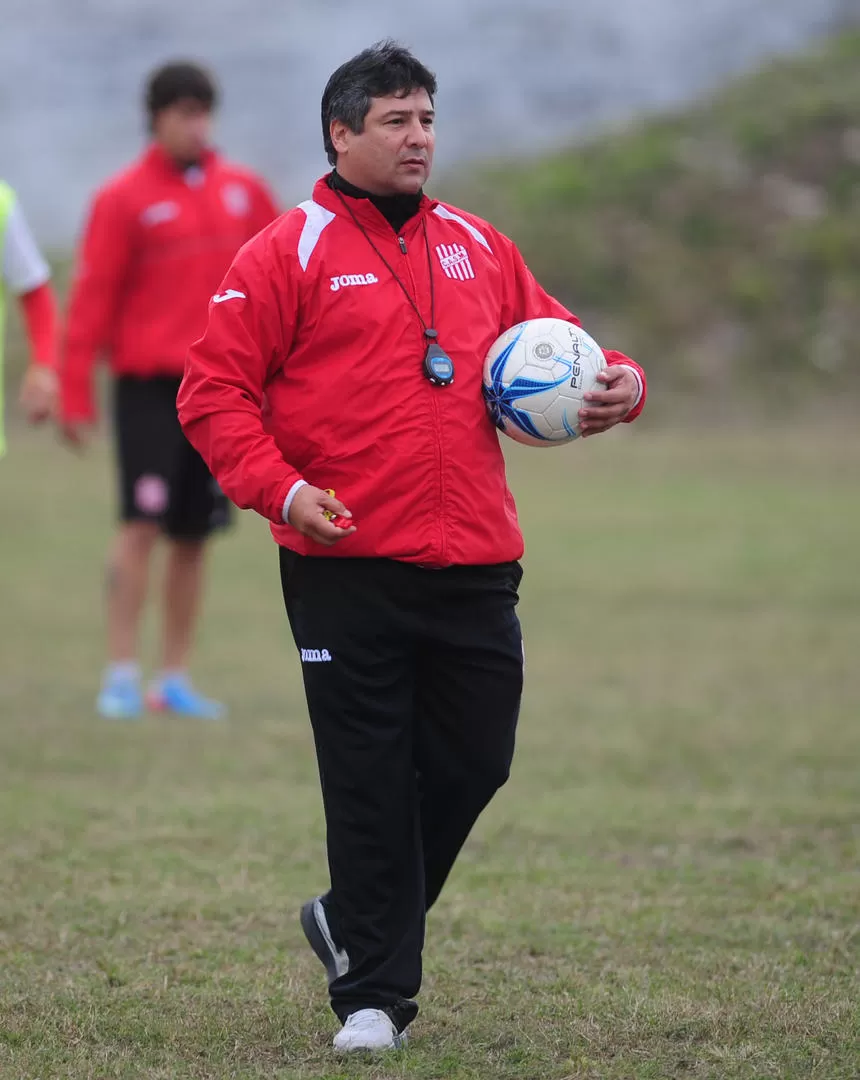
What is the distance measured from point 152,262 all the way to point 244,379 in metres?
3.72

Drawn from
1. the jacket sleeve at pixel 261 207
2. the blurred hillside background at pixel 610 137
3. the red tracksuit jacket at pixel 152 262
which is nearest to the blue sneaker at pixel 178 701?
the red tracksuit jacket at pixel 152 262

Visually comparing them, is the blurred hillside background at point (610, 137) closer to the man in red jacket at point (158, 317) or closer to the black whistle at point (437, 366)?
the man in red jacket at point (158, 317)

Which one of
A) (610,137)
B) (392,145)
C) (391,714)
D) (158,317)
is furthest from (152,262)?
(610,137)

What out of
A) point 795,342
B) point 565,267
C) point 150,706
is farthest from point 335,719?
point 565,267

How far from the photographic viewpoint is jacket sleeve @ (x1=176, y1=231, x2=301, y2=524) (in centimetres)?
329

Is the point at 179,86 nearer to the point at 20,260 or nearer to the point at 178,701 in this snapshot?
the point at 20,260

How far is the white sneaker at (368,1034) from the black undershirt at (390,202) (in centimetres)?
160

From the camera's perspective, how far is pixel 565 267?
76.9 feet

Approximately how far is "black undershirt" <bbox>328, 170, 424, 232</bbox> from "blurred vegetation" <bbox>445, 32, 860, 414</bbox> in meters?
17.0

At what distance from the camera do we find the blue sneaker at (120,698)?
7.01 m

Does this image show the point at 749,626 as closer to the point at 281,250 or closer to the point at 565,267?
the point at 281,250

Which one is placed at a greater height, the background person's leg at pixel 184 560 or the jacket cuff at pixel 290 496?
the jacket cuff at pixel 290 496

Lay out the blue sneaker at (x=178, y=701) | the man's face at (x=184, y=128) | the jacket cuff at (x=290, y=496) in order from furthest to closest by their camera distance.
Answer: the blue sneaker at (x=178, y=701), the man's face at (x=184, y=128), the jacket cuff at (x=290, y=496)

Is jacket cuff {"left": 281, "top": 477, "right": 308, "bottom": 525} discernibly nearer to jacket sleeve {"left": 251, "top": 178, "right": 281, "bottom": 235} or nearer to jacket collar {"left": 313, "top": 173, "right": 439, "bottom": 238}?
jacket collar {"left": 313, "top": 173, "right": 439, "bottom": 238}
